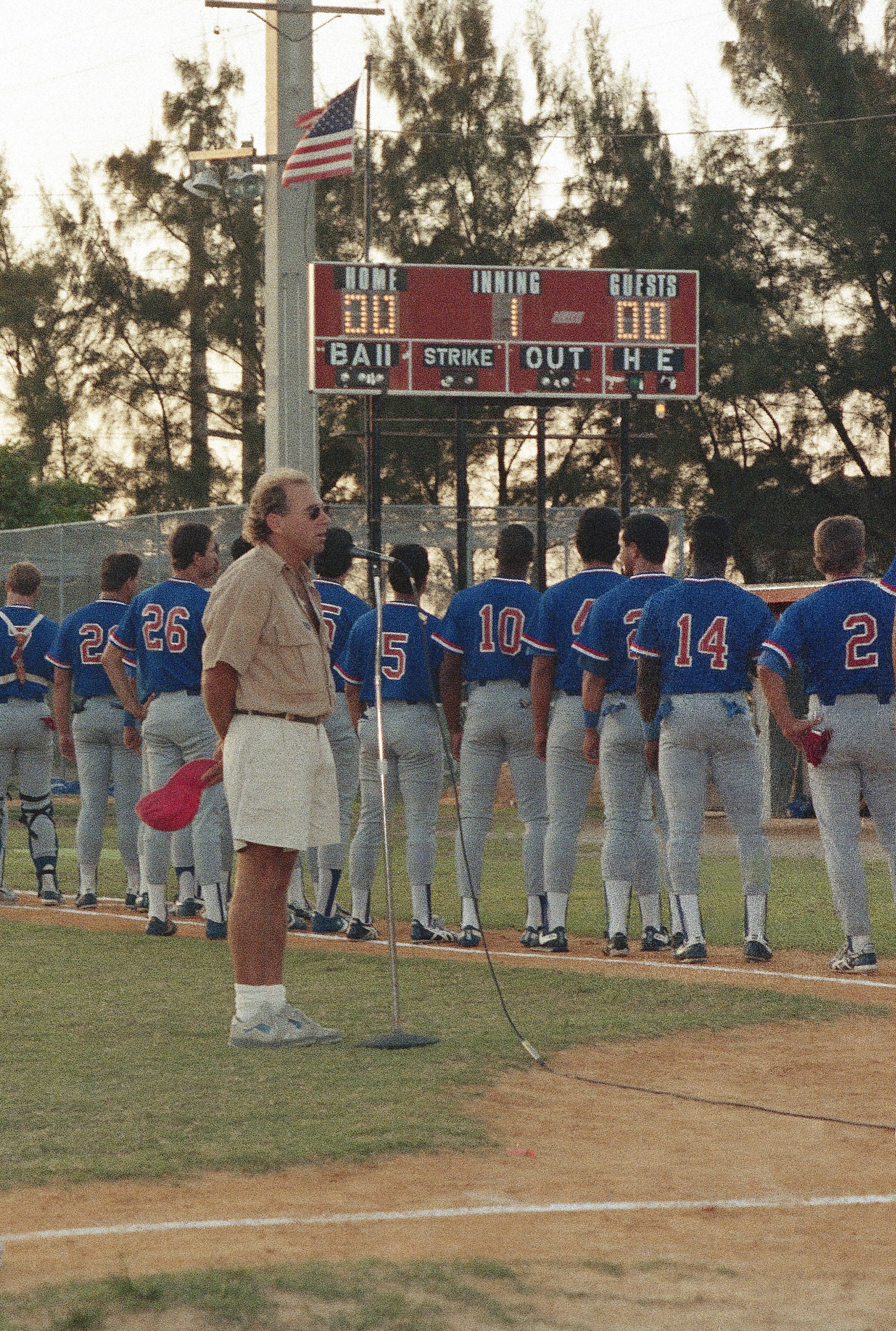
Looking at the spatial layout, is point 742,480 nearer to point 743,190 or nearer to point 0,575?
point 743,190

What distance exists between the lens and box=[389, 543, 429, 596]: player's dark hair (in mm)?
8992

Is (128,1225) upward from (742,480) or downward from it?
downward

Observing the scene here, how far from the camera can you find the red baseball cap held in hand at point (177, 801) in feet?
21.0

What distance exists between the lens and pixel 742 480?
36438mm

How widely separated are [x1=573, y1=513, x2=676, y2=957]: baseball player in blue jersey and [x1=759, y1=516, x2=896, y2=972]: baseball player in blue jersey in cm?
77

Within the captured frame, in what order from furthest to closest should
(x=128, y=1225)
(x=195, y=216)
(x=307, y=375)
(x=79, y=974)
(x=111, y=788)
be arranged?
(x=195, y=216) → (x=307, y=375) → (x=111, y=788) → (x=79, y=974) → (x=128, y=1225)

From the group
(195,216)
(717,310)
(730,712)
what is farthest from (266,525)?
(195,216)

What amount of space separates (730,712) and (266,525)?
2.89 metres

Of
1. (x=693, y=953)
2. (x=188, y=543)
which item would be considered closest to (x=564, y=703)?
(x=693, y=953)

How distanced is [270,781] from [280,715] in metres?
0.24

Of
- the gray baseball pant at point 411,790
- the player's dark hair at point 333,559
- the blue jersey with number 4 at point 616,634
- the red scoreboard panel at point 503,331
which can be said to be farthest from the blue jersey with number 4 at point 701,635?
the red scoreboard panel at point 503,331

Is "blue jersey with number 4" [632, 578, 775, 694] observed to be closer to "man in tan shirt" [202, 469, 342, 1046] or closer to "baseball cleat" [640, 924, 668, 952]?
"baseball cleat" [640, 924, 668, 952]

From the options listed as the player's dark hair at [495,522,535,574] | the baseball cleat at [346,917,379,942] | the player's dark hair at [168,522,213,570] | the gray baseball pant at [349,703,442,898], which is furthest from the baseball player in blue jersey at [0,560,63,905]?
the player's dark hair at [495,522,535,574]

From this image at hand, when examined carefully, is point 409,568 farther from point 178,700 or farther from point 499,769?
point 178,700
